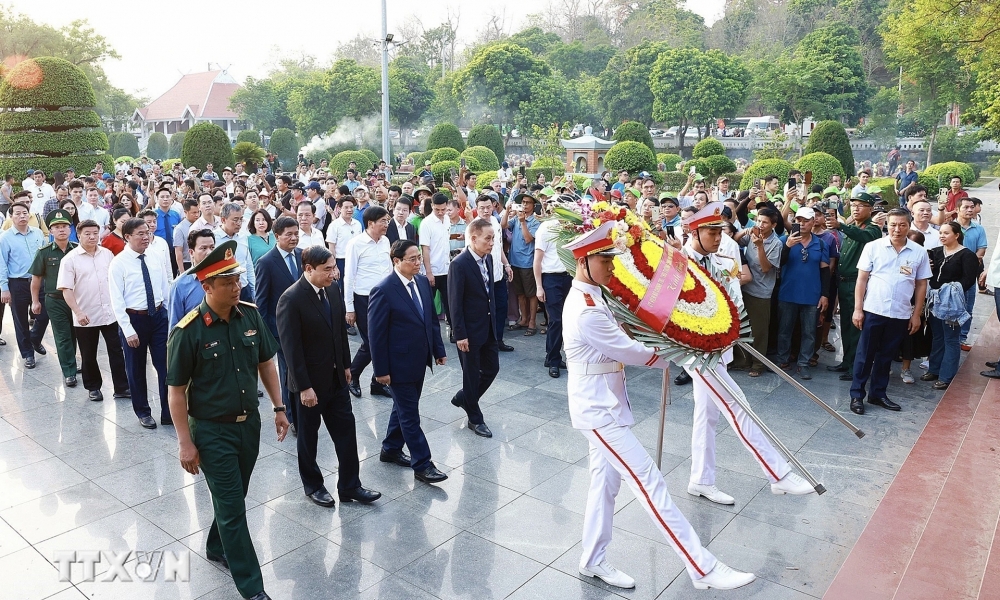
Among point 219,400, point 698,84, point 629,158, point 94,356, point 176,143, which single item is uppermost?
point 698,84

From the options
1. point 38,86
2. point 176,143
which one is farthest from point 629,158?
point 176,143

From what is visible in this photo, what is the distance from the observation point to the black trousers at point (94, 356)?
7.00 meters

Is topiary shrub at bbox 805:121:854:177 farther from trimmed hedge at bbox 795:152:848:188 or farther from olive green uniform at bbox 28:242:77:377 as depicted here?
olive green uniform at bbox 28:242:77:377

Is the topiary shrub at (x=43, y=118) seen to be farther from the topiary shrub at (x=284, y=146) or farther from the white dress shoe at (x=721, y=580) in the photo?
the white dress shoe at (x=721, y=580)

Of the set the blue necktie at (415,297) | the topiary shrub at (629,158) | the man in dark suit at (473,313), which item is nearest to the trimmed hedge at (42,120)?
the topiary shrub at (629,158)

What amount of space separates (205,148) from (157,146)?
107 feet

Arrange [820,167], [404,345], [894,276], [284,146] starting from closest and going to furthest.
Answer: [404,345] → [894,276] → [820,167] → [284,146]

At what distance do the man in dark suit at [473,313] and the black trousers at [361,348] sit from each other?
3.78 feet

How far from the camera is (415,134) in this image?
163 feet

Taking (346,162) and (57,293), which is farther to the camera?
(346,162)

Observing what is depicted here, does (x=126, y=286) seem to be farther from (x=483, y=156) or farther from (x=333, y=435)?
(x=483, y=156)

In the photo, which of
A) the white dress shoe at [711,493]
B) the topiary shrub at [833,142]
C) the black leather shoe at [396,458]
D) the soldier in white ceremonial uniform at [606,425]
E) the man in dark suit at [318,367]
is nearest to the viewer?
the soldier in white ceremonial uniform at [606,425]

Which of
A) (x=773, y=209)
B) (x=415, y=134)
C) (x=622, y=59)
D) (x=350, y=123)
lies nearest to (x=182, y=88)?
(x=415, y=134)

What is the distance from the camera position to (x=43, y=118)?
20.2 metres
